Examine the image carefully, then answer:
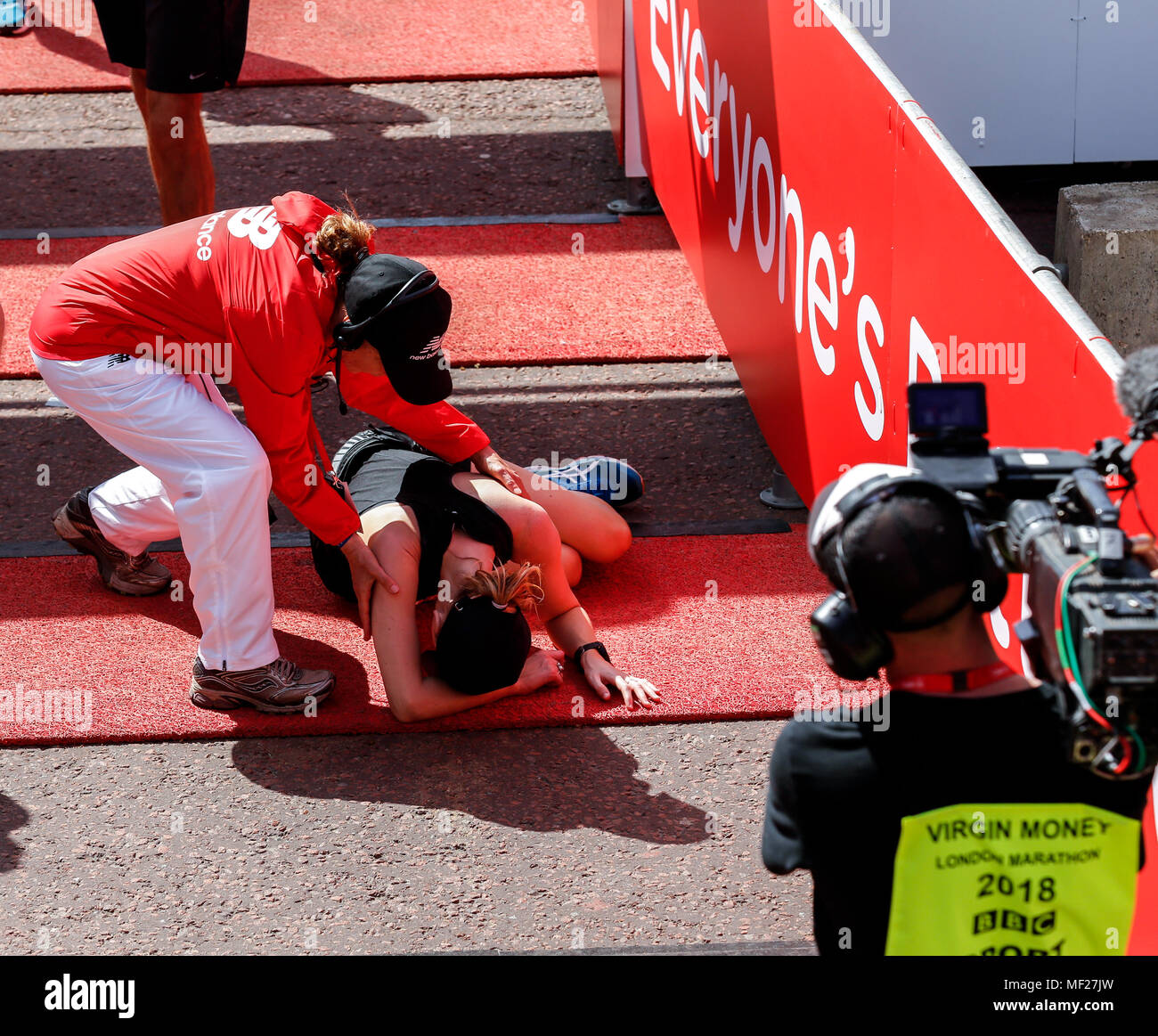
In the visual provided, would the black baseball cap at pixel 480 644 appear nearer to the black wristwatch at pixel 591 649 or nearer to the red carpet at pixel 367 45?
the black wristwatch at pixel 591 649

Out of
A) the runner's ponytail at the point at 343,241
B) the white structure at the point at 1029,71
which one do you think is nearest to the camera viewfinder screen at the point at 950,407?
the runner's ponytail at the point at 343,241

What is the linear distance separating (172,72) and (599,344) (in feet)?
7.60

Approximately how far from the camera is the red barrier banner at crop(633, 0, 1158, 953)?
300 cm

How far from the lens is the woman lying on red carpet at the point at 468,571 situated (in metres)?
4.03

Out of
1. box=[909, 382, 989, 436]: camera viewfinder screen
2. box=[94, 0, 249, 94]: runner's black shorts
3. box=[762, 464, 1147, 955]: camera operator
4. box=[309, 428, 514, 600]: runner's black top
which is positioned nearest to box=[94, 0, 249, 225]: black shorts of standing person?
box=[94, 0, 249, 94]: runner's black shorts

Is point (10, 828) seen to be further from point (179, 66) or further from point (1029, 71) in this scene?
point (1029, 71)

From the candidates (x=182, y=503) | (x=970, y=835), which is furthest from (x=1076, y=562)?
(x=182, y=503)

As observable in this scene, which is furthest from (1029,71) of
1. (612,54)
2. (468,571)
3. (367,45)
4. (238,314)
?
(238,314)

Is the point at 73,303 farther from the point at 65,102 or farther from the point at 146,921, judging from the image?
the point at 65,102

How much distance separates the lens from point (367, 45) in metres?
10.3

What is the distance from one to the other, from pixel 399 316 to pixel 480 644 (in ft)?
3.16

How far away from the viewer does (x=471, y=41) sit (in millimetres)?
10406

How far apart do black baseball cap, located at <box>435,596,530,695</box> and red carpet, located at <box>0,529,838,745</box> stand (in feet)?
0.68

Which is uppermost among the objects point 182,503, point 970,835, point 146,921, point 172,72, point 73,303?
point 172,72
